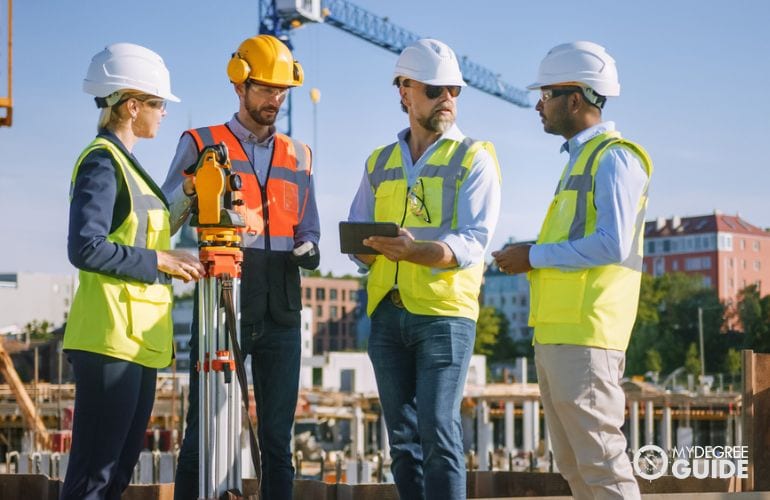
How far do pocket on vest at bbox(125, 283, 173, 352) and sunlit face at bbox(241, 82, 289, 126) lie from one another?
0.95 metres

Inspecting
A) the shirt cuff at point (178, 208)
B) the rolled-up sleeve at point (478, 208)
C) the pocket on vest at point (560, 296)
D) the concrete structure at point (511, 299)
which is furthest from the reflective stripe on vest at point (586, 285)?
the concrete structure at point (511, 299)

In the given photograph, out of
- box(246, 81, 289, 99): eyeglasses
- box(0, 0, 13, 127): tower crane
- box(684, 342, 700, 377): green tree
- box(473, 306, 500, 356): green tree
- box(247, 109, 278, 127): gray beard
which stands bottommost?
box(684, 342, 700, 377): green tree

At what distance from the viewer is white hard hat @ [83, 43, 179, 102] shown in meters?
4.53

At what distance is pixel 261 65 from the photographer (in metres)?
5.00

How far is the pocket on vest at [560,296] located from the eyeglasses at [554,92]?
70 cm

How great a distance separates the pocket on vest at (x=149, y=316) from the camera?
14.3 feet

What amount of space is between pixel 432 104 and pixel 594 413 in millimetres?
1518

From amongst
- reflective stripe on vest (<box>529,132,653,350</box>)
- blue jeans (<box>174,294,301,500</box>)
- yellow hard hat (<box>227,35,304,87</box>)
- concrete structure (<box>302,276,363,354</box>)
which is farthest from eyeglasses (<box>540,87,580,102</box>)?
concrete structure (<box>302,276,363,354</box>)

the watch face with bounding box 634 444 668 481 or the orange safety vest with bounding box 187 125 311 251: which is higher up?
the orange safety vest with bounding box 187 125 311 251

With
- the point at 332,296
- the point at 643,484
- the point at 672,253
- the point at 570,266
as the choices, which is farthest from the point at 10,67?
the point at 332,296

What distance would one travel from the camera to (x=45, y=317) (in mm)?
112500

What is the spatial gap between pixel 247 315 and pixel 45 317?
11218 cm

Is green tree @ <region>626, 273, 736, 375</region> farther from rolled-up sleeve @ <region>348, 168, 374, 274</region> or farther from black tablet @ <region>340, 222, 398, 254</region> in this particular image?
black tablet @ <region>340, 222, 398, 254</region>

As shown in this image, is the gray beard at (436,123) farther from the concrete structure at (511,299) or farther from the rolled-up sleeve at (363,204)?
the concrete structure at (511,299)
